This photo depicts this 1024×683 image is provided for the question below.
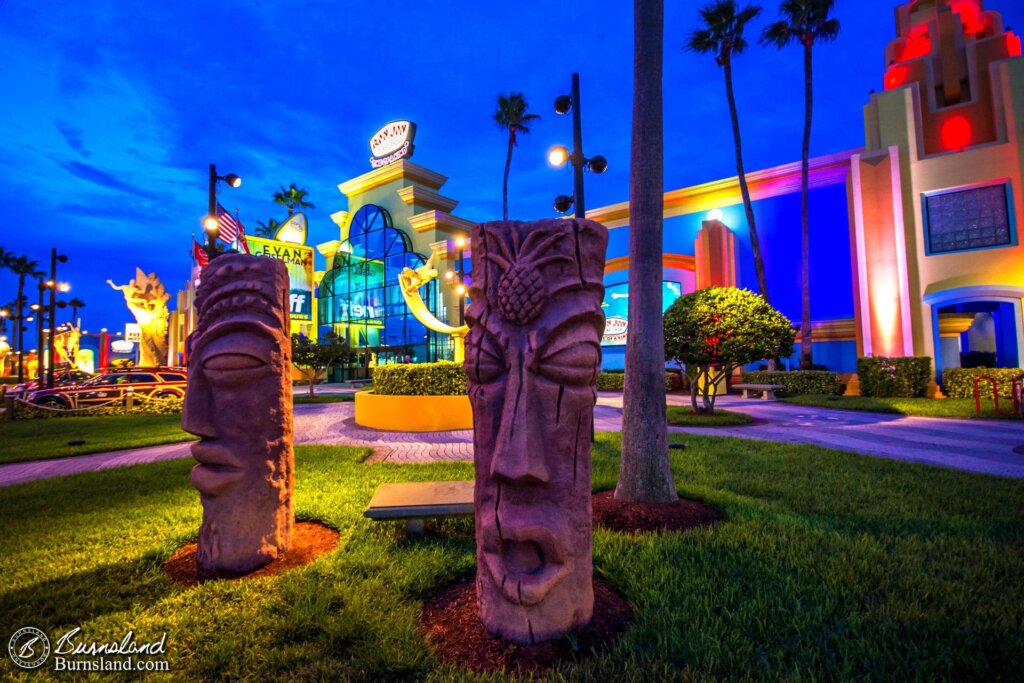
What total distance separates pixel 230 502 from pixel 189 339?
135 cm

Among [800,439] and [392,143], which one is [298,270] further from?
[800,439]

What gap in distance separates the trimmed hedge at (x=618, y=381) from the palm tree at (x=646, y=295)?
15.7 meters

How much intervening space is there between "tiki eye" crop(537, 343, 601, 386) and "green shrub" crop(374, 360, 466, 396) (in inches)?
320

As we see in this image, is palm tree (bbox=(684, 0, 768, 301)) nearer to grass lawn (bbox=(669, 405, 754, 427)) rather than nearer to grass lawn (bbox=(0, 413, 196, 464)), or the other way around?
grass lawn (bbox=(669, 405, 754, 427))

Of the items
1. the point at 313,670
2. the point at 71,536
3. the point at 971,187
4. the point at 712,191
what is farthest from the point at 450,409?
the point at 971,187

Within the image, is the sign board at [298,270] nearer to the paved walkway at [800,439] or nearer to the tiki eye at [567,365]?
the paved walkway at [800,439]

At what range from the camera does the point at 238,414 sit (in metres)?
3.52

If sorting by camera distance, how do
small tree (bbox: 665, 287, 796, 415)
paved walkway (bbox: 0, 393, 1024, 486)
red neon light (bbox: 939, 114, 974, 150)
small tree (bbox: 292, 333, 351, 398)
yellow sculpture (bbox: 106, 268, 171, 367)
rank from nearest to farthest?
paved walkway (bbox: 0, 393, 1024, 486) → small tree (bbox: 665, 287, 796, 415) → red neon light (bbox: 939, 114, 974, 150) → small tree (bbox: 292, 333, 351, 398) → yellow sculpture (bbox: 106, 268, 171, 367)

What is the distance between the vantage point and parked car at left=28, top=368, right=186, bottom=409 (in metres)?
14.4

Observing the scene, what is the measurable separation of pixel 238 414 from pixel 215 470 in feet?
1.44

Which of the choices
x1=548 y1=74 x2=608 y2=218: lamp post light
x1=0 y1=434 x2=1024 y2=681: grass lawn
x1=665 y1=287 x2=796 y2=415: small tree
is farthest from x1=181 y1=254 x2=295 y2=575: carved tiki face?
x1=665 y1=287 x2=796 y2=415: small tree

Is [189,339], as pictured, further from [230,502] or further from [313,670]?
[313,670]

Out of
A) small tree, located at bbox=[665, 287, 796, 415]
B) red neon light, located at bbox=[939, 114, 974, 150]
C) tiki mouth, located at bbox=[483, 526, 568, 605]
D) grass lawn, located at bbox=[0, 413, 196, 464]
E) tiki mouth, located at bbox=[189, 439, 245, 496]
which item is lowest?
grass lawn, located at bbox=[0, 413, 196, 464]

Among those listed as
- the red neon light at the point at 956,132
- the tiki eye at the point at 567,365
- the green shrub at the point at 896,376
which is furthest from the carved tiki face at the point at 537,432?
the red neon light at the point at 956,132
